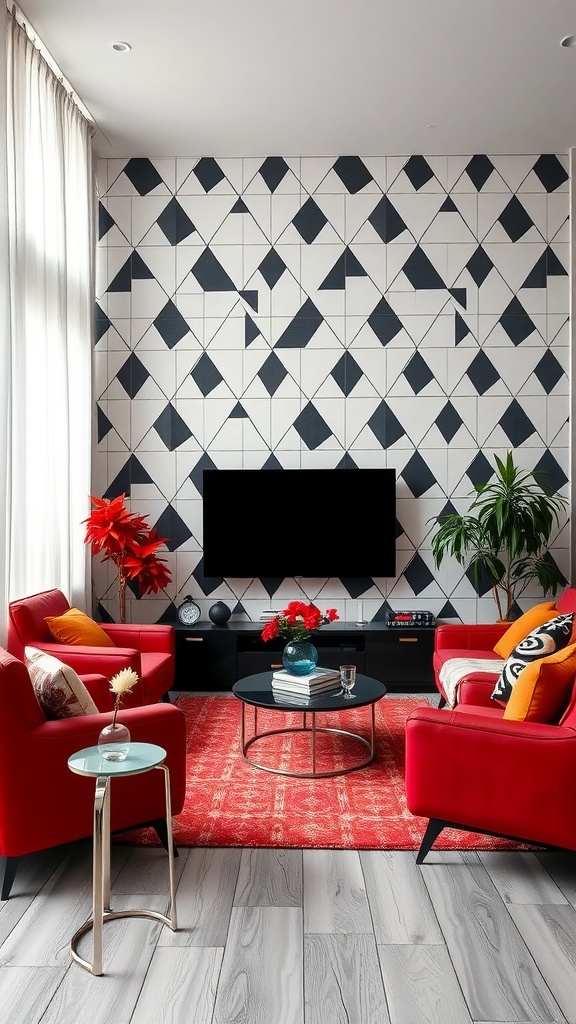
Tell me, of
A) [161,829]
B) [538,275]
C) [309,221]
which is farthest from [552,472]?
[161,829]

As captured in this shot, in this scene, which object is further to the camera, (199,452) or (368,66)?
(199,452)

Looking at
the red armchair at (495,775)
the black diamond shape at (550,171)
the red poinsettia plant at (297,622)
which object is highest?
the black diamond shape at (550,171)

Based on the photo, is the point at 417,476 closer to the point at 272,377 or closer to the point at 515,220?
the point at 272,377

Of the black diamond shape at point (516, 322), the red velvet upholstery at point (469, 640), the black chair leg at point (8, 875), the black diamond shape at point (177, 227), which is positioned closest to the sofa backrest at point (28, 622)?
the black chair leg at point (8, 875)

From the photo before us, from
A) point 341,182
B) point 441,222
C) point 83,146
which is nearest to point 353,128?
point 341,182

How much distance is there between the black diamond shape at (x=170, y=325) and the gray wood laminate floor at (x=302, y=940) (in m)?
3.66

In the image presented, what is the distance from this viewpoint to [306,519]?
5.73 m

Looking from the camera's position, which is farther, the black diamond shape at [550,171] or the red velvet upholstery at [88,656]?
the black diamond shape at [550,171]

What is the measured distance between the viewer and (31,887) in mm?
2875

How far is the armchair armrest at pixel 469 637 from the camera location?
16.1 feet

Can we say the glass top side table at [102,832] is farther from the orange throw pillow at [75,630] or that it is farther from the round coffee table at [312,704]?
the orange throw pillow at [75,630]

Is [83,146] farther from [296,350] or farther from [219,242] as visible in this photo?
[296,350]

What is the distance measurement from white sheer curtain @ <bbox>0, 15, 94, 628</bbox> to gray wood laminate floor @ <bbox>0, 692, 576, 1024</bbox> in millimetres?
1597

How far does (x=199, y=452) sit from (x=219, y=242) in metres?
1.49
